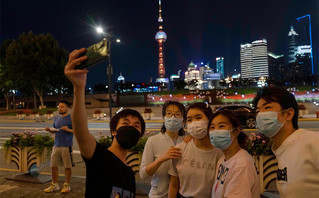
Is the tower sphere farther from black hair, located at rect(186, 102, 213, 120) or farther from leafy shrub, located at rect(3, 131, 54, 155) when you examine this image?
black hair, located at rect(186, 102, 213, 120)

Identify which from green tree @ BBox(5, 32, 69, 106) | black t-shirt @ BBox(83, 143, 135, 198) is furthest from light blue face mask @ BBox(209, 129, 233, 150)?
green tree @ BBox(5, 32, 69, 106)

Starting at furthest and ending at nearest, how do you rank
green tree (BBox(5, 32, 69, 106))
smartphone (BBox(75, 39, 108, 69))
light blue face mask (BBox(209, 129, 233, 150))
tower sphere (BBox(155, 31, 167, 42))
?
tower sphere (BBox(155, 31, 167, 42)) → green tree (BBox(5, 32, 69, 106)) → light blue face mask (BBox(209, 129, 233, 150)) → smartphone (BBox(75, 39, 108, 69))

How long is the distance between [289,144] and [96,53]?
159 cm

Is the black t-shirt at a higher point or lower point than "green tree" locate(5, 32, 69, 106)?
lower

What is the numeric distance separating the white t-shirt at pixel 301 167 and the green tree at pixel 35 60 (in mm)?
42945

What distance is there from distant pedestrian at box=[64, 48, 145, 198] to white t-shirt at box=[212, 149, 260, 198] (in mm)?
794

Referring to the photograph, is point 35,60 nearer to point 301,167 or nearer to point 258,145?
point 258,145

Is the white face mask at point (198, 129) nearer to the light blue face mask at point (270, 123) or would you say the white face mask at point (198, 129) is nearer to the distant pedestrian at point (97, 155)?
the light blue face mask at point (270, 123)

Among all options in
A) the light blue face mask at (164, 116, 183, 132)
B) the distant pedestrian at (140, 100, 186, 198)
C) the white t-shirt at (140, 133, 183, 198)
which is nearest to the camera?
the distant pedestrian at (140, 100, 186, 198)

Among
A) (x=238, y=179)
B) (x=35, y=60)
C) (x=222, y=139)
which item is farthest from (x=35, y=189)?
(x=35, y=60)

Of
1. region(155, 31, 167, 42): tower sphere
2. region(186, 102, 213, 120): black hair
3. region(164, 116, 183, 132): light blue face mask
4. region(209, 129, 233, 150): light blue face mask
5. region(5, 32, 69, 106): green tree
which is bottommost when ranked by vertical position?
region(209, 129, 233, 150): light blue face mask

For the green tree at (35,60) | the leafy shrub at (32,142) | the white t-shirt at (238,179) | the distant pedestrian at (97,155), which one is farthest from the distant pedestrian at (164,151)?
the green tree at (35,60)

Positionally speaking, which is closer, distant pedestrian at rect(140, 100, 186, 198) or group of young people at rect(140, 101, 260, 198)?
group of young people at rect(140, 101, 260, 198)

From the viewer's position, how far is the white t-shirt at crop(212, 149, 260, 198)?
6.66ft
